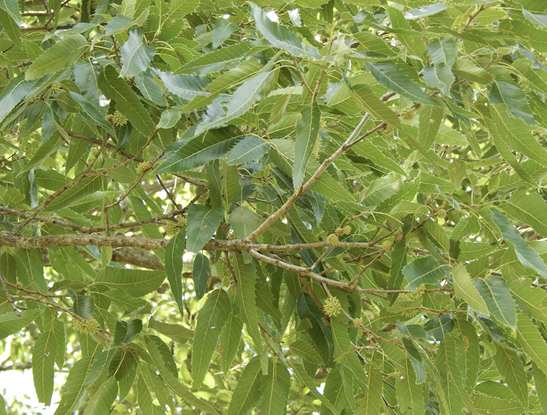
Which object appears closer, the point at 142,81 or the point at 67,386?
the point at 142,81

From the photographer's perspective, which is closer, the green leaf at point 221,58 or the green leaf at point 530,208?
the green leaf at point 221,58

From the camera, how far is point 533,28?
1236 mm

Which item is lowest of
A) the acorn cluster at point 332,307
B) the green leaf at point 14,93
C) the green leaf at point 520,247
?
the acorn cluster at point 332,307

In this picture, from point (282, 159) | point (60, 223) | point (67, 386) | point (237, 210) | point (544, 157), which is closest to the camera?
point (544, 157)

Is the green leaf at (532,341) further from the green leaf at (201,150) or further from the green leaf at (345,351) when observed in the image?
the green leaf at (201,150)

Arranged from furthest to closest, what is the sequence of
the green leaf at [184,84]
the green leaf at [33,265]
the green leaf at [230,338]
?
the green leaf at [33,265], the green leaf at [230,338], the green leaf at [184,84]

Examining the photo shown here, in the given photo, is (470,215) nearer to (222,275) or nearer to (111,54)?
(222,275)

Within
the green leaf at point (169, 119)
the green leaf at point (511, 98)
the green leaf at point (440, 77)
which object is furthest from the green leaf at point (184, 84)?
the green leaf at point (511, 98)

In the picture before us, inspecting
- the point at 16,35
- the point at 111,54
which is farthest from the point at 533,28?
the point at 16,35

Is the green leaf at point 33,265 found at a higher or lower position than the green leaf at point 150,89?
lower

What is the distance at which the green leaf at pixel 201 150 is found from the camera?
1306 mm

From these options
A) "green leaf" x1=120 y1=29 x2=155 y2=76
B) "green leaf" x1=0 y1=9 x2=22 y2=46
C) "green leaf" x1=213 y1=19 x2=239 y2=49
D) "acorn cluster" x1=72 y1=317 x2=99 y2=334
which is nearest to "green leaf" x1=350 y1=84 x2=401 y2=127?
"green leaf" x1=120 y1=29 x2=155 y2=76

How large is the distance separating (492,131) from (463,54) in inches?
7.0

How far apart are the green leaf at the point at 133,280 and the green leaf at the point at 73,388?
0.77 ft
